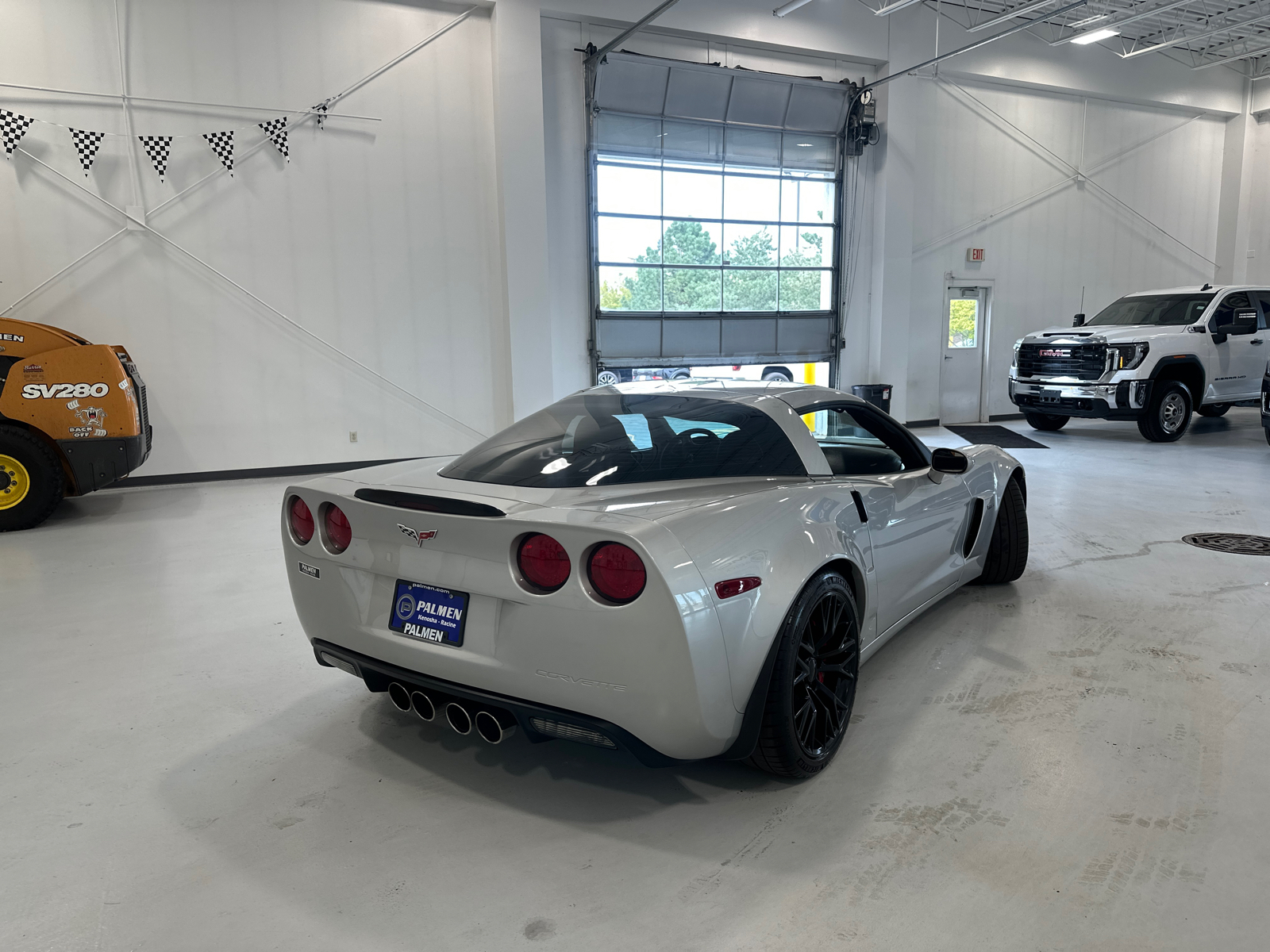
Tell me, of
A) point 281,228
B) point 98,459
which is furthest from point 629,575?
point 281,228

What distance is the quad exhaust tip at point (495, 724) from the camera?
2.27 metres

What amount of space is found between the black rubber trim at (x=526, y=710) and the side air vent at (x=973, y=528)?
1948 mm

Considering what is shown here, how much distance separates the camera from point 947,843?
2238mm

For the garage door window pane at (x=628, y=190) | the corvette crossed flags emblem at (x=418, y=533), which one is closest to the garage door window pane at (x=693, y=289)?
the garage door window pane at (x=628, y=190)

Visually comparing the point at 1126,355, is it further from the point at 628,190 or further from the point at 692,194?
the point at 628,190

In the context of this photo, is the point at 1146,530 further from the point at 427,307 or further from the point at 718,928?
the point at 427,307

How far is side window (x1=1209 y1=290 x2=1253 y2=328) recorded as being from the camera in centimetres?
1102

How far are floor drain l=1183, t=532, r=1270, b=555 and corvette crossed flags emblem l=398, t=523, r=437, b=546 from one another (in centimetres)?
516

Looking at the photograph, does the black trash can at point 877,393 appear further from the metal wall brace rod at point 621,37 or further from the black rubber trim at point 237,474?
the black rubber trim at point 237,474

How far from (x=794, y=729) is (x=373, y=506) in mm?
1382

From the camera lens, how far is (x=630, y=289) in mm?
10914

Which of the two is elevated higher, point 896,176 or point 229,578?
point 896,176

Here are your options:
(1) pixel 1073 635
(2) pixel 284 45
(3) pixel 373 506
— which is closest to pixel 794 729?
(3) pixel 373 506

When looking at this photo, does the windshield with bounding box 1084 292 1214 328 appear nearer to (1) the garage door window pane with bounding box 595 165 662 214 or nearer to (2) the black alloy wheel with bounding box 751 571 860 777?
(1) the garage door window pane with bounding box 595 165 662 214
